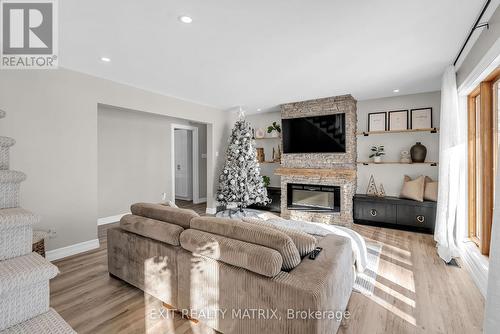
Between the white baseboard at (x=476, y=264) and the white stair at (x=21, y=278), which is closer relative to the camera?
the white stair at (x=21, y=278)

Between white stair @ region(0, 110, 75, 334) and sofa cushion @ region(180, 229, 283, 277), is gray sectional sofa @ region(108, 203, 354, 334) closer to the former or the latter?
sofa cushion @ region(180, 229, 283, 277)

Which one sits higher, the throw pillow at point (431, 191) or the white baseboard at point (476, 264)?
the throw pillow at point (431, 191)

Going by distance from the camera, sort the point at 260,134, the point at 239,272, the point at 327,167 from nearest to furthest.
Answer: the point at 239,272, the point at 327,167, the point at 260,134

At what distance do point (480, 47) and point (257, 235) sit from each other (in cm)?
277

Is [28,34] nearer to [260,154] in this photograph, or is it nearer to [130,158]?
[130,158]

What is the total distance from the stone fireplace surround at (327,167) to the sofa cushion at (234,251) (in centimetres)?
339

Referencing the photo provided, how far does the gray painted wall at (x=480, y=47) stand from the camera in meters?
1.89

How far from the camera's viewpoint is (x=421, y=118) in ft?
13.9

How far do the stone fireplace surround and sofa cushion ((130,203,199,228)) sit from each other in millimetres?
3200

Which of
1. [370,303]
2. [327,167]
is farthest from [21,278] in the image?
[327,167]

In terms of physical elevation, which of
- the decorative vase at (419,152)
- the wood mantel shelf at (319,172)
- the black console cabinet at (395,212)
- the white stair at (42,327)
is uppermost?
the decorative vase at (419,152)

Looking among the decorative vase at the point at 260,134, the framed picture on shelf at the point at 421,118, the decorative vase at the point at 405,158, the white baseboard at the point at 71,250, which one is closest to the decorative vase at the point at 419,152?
the decorative vase at the point at 405,158

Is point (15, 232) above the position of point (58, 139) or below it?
below

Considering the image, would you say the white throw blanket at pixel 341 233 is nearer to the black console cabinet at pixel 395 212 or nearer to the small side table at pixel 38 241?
the black console cabinet at pixel 395 212
